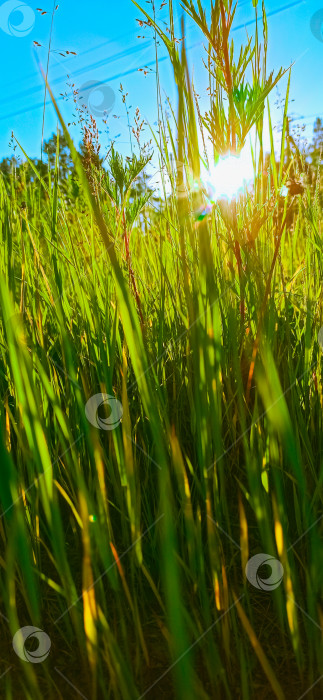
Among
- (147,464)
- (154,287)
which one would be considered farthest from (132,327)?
(154,287)

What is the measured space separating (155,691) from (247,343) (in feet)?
1.97

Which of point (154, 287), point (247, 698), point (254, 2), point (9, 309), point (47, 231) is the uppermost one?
point (254, 2)

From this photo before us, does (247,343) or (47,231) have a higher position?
(47,231)

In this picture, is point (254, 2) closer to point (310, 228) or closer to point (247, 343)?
point (310, 228)

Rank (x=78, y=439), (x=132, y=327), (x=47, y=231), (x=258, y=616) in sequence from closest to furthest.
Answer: (x=132, y=327), (x=258, y=616), (x=78, y=439), (x=47, y=231)

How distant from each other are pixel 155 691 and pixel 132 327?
1.57 feet

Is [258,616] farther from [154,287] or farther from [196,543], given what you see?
[154,287]

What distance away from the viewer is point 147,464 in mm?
857

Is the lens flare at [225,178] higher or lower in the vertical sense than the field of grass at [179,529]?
higher

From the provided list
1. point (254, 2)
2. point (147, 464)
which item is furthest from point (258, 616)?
point (254, 2)

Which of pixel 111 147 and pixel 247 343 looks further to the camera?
pixel 111 147

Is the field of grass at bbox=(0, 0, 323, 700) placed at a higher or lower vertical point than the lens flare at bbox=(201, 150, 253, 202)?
lower

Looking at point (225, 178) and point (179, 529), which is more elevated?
point (225, 178)

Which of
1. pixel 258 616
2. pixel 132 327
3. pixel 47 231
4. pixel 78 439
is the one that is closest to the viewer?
pixel 132 327
